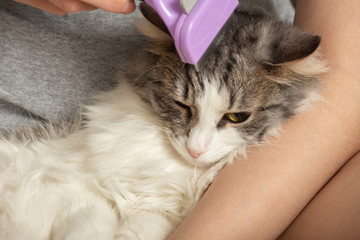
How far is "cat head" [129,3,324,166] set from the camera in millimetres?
993

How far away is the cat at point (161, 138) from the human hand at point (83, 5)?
0.06 meters

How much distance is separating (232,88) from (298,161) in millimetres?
269

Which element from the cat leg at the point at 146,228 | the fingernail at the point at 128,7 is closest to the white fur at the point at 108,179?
the cat leg at the point at 146,228

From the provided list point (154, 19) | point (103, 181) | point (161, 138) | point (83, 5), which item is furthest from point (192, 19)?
point (103, 181)

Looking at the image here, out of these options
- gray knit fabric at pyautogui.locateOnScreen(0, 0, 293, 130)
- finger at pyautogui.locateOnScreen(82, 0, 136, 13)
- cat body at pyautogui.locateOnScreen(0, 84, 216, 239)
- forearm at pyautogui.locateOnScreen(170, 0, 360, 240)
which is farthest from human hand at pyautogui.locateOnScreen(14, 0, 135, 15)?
forearm at pyautogui.locateOnScreen(170, 0, 360, 240)

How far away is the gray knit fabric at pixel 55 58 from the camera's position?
1228 millimetres

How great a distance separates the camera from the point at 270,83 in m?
1.01

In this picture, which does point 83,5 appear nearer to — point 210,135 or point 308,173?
point 210,135

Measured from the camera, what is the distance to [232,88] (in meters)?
0.99

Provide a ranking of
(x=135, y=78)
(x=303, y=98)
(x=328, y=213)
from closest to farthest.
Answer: (x=328, y=213) < (x=303, y=98) < (x=135, y=78)

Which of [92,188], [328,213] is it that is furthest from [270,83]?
[92,188]

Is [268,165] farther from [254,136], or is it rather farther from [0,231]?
[0,231]

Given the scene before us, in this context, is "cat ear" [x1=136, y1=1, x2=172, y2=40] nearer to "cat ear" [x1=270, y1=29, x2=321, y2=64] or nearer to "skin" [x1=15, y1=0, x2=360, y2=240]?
"skin" [x1=15, y1=0, x2=360, y2=240]

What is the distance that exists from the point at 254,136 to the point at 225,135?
9 centimetres
